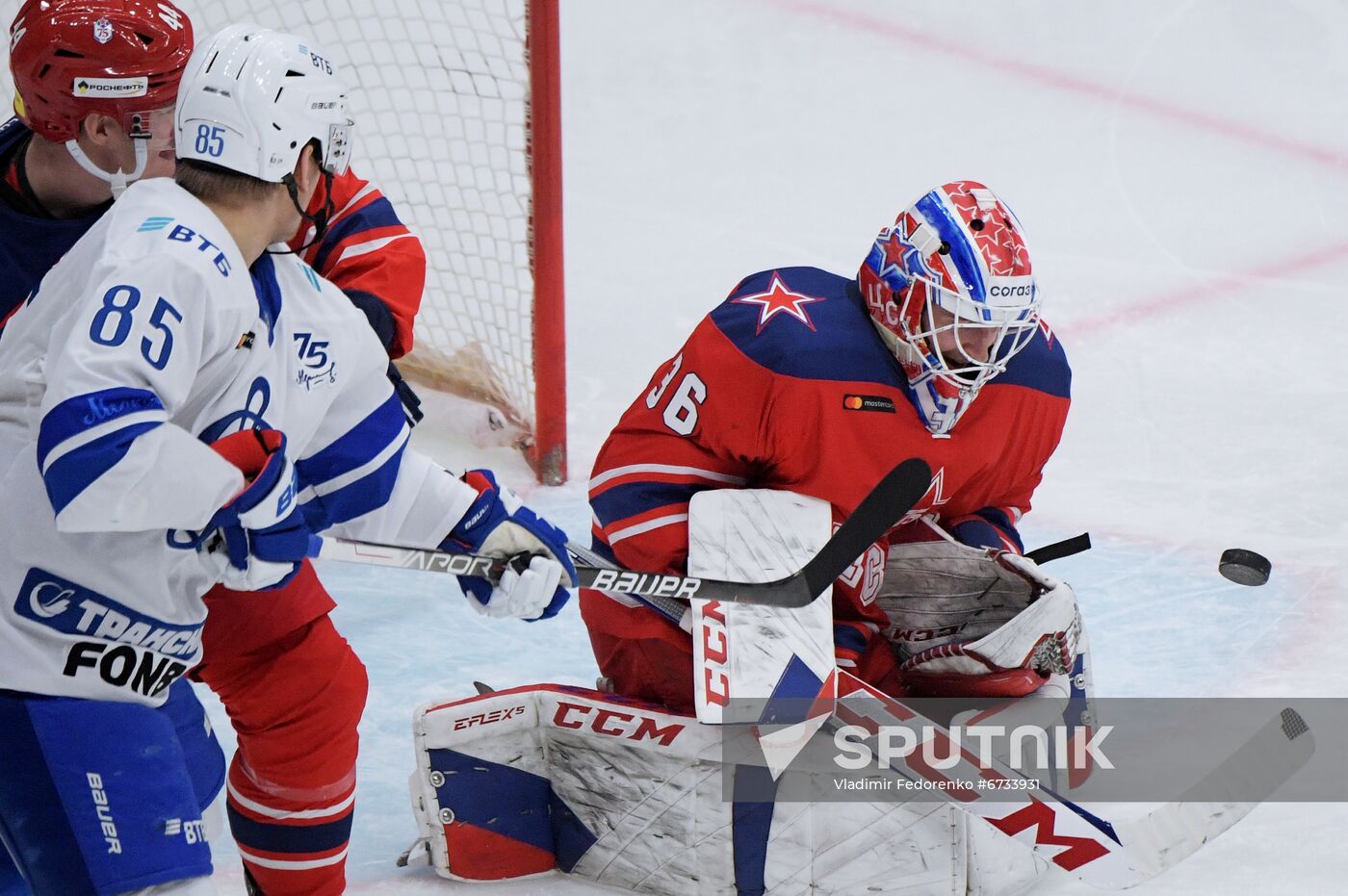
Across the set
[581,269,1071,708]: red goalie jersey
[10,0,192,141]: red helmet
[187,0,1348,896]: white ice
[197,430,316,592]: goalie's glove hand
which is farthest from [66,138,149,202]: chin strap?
[187,0,1348,896]: white ice

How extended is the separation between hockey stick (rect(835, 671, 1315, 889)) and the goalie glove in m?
0.23

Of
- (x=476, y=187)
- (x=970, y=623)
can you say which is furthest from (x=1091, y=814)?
(x=476, y=187)

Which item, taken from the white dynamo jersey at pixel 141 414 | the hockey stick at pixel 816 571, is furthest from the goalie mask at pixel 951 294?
the white dynamo jersey at pixel 141 414

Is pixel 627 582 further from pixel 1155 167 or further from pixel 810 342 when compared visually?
pixel 1155 167

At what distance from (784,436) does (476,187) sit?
1.78m

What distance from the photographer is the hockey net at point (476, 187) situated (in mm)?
3768

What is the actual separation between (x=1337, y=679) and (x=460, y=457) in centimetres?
203

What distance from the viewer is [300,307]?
6.14 ft

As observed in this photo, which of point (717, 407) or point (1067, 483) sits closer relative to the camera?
point (717, 407)

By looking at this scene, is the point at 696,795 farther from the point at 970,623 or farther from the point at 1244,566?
the point at 1244,566

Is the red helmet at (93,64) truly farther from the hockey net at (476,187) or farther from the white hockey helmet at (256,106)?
the hockey net at (476,187)

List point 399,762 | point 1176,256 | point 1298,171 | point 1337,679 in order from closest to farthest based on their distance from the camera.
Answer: point 399,762 → point 1337,679 → point 1176,256 → point 1298,171

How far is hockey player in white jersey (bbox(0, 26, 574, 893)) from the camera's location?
62.5 inches

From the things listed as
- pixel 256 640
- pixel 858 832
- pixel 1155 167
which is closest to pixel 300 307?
pixel 256 640
